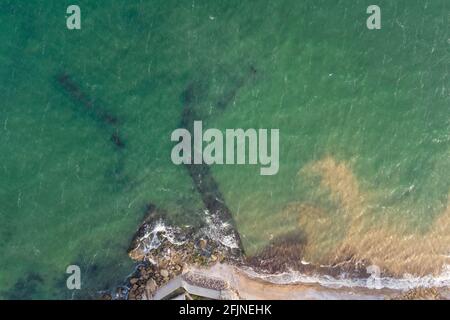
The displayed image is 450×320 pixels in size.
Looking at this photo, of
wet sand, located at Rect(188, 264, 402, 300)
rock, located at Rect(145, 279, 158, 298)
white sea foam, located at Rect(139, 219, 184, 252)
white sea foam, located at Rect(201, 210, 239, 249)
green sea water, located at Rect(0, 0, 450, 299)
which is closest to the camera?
rock, located at Rect(145, 279, 158, 298)

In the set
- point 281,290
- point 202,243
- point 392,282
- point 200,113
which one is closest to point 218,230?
point 202,243

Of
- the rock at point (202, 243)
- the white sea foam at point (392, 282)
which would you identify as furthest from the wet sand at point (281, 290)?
the rock at point (202, 243)

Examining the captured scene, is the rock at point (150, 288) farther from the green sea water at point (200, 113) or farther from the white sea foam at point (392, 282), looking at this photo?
the white sea foam at point (392, 282)

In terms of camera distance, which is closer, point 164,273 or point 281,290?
point 164,273

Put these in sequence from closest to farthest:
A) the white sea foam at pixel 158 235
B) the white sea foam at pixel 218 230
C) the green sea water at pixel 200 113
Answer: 1. the green sea water at pixel 200 113
2. the white sea foam at pixel 158 235
3. the white sea foam at pixel 218 230

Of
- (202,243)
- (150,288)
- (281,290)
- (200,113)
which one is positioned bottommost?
(281,290)

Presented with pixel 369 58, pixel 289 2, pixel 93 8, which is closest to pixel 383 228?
pixel 369 58

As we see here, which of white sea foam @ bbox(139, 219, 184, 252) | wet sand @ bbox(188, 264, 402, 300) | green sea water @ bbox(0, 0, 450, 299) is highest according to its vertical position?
green sea water @ bbox(0, 0, 450, 299)

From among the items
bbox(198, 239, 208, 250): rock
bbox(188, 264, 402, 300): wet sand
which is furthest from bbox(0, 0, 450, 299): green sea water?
bbox(188, 264, 402, 300): wet sand

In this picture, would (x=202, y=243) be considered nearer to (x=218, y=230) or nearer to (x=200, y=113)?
(x=218, y=230)

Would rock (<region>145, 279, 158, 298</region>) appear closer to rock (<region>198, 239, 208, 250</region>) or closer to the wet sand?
the wet sand
